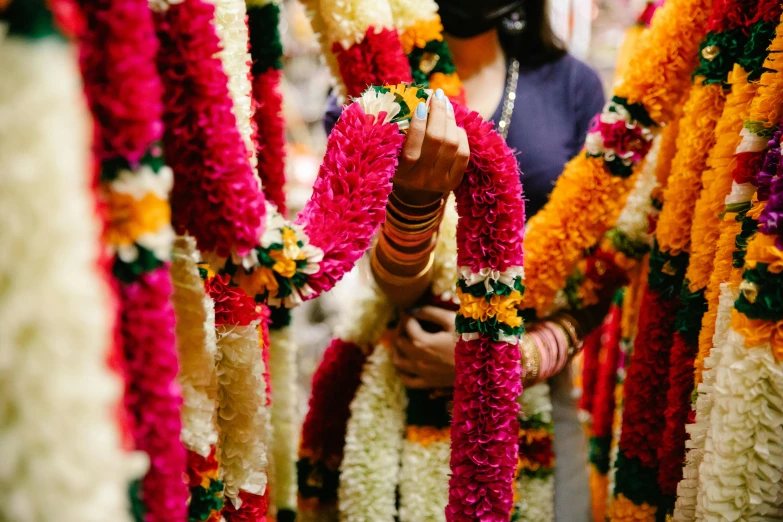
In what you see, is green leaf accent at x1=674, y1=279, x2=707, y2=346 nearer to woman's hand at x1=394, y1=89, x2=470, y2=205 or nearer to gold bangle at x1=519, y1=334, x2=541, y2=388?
gold bangle at x1=519, y1=334, x2=541, y2=388

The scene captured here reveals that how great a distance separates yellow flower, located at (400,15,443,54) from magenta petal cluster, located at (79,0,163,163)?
1.41 feet

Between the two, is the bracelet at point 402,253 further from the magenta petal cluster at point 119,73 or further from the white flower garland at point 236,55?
the magenta petal cluster at point 119,73

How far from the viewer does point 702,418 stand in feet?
→ 1.65

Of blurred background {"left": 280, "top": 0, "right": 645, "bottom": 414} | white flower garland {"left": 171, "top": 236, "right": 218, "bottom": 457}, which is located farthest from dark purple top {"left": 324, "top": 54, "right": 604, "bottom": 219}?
blurred background {"left": 280, "top": 0, "right": 645, "bottom": 414}

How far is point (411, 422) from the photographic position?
2.28 feet

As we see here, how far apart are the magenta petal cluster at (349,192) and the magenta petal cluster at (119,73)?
5.8 inches

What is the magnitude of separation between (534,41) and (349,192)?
0.56 m

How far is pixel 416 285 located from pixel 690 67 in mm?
362

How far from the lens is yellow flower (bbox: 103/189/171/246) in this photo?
28cm

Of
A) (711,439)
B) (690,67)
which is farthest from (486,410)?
(690,67)

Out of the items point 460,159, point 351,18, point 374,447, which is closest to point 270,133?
point 351,18

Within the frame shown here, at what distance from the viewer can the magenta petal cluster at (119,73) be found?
0.27 metres

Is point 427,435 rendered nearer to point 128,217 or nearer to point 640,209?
point 640,209

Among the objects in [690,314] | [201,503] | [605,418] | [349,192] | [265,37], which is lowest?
[605,418]
